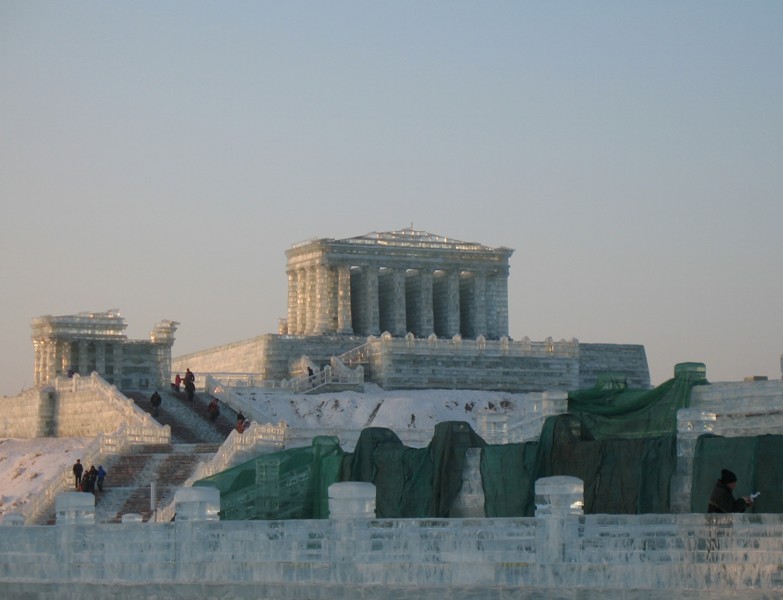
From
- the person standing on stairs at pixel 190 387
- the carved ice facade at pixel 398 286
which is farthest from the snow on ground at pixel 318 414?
the carved ice facade at pixel 398 286

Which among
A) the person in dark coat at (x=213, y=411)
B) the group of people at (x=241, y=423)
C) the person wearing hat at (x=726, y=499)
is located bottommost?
the person wearing hat at (x=726, y=499)

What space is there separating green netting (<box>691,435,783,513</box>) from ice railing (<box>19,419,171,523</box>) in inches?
954

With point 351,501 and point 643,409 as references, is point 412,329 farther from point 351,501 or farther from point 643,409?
point 351,501

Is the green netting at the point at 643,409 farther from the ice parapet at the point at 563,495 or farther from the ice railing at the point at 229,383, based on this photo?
the ice railing at the point at 229,383

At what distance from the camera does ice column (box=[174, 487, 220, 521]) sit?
33.3 metres

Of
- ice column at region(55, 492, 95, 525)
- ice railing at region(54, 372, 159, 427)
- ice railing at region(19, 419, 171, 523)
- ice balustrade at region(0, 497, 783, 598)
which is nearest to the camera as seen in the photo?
ice balustrade at region(0, 497, 783, 598)

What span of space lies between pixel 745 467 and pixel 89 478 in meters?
26.3

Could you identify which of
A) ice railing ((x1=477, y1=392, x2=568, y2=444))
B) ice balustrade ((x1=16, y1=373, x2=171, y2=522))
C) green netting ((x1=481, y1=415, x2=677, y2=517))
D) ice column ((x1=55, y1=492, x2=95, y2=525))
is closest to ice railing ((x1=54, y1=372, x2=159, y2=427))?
ice balustrade ((x1=16, y1=373, x2=171, y2=522))

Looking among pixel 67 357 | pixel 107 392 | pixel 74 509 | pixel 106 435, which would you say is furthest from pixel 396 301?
pixel 74 509

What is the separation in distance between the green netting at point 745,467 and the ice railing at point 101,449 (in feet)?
79.5

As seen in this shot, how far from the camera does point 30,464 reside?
210 feet

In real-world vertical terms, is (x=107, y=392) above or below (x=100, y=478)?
above

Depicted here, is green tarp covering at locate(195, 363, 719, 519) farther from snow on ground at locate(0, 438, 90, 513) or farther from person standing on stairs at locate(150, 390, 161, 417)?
person standing on stairs at locate(150, 390, 161, 417)

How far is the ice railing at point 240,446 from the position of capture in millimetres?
51656
